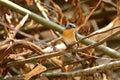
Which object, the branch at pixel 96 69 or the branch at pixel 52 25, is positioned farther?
the branch at pixel 52 25

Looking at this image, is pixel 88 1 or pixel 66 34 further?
pixel 88 1

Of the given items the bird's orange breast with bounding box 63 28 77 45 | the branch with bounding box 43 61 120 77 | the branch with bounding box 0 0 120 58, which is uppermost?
the branch with bounding box 0 0 120 58

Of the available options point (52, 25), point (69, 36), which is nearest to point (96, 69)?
point (69, 36)

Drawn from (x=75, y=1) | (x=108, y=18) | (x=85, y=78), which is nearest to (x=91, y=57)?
(x=85, y=78)

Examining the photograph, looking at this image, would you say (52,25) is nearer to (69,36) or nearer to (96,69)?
(69,36)

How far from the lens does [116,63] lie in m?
0.96

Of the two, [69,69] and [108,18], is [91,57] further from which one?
[108,18]

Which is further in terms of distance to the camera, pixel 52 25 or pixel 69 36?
pixel 52 25

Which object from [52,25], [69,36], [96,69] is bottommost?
[96,69]

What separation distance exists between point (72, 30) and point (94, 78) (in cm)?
27

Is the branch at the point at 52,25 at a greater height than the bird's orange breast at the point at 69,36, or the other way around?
the branch at the point at 52,25

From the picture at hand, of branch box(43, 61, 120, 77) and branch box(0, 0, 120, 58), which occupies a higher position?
branch box(0, 0, 120, 58)

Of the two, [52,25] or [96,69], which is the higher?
[52,25]

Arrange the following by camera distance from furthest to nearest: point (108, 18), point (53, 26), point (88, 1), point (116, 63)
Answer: point (108, 18), point (88, 1), point (53, 26), point (116, 63)
